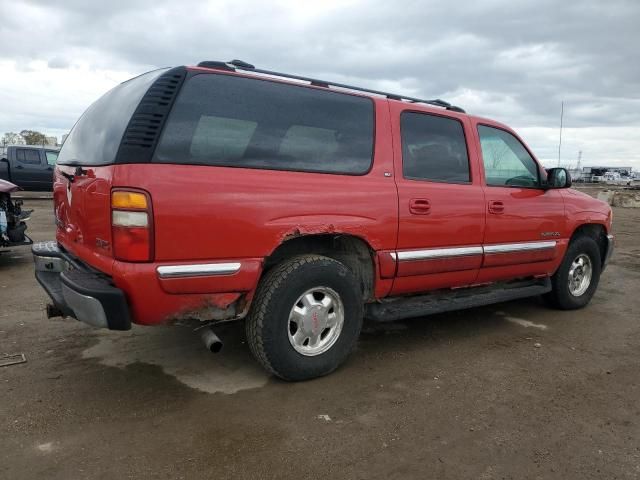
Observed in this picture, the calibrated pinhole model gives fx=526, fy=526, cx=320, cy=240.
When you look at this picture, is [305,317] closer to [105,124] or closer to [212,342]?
[212,342]

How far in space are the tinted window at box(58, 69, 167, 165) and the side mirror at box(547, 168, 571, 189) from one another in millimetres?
3489

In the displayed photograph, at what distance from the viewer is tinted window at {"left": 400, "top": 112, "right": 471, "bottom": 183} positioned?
381cm

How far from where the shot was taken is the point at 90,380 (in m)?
3.39

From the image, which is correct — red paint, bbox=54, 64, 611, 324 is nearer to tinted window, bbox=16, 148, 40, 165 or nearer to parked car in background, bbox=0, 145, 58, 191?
parked car in background, bbox=0, 145, 58, 191

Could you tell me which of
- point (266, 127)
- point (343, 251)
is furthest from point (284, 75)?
point (343, 251)

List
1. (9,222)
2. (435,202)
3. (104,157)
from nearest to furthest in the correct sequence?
(104,157) → (435,202) → (9,222)

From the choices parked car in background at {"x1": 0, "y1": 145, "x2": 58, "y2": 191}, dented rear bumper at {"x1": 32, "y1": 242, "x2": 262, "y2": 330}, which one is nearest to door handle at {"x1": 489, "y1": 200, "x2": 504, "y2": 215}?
dented rear bumper at {"x1": 32, "y1": 242, "x2": 262, "y2": 330}

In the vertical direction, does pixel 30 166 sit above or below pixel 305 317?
above

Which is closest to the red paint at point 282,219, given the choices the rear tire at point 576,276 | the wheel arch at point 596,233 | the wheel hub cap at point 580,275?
the rear tire at point 576,276

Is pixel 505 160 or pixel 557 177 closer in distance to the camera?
pixel 505 160

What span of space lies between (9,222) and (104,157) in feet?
16.2

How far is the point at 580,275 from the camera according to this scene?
5.39 m

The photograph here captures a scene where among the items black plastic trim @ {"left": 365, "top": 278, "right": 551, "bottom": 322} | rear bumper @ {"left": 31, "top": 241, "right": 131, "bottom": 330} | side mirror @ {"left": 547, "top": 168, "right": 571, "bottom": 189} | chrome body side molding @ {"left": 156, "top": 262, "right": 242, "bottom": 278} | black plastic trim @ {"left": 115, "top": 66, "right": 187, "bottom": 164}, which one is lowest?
black plastic trim @ {"left": 365, "top": 278, "right": 551, "bottom": 322}

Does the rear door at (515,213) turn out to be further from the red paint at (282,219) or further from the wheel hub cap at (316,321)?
the wheel hub cap at (316,321)
